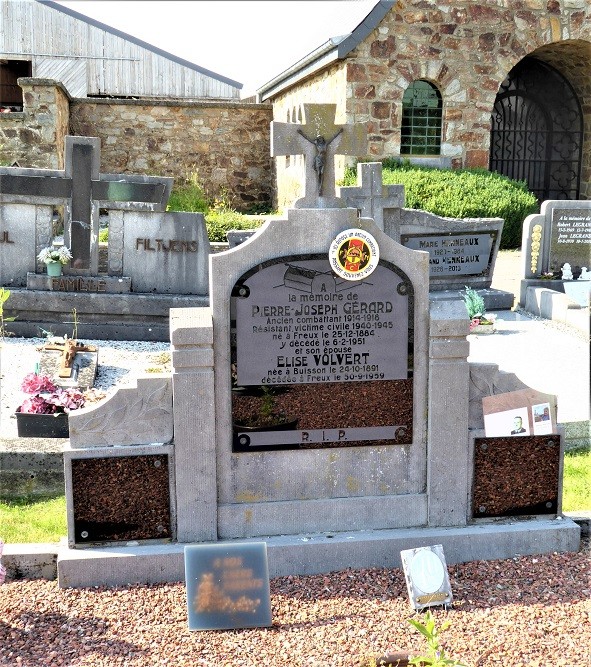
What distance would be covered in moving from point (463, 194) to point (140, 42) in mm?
12343

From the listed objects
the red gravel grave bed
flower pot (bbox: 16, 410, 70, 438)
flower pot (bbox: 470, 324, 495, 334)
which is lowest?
the red gravel grave bed

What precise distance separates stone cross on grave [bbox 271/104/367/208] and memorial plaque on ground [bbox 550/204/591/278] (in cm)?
723

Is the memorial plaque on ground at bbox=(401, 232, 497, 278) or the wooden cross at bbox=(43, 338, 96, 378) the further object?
the memorial plaque on ground at bbox=(401, 232, 497, 278)

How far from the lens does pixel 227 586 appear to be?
3.71 m

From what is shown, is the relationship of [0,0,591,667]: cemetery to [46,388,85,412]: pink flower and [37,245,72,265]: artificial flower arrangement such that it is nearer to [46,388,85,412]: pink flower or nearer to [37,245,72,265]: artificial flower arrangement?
[46,388,85,412]: pink flower

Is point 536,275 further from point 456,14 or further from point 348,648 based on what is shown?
point 348,648

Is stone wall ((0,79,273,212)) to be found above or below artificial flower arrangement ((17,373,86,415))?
above

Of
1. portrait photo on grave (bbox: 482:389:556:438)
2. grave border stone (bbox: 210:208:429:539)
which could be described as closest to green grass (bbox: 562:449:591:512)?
portrait photo on grave (bbox: 482:389:556:438)

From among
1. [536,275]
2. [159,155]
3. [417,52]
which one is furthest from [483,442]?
[159,155]

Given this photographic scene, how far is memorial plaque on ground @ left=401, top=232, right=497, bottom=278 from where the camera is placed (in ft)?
36.3

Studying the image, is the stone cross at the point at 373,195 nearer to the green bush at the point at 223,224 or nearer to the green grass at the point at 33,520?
the green bush at the point at 223,224

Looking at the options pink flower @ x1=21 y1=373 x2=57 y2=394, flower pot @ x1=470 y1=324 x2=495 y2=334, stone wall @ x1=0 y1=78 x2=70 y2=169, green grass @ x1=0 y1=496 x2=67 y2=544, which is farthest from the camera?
stone wall @ x1=0 y1=78 x2=70 y2=169

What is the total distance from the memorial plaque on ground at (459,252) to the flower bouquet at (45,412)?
6101 mm

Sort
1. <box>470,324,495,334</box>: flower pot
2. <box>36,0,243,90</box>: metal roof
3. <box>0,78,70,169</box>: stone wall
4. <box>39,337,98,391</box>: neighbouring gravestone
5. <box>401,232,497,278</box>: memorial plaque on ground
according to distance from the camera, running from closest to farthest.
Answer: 1. <box>39,337,98,391</box>: neighbouring gravestone
2. <box>470,324,495,334</box>: flower pot
3. <box>401,232,497,278</box>: memorial plaque on ground
4. <box>0,78,70,169</box>: stone wall
5. <box>36,0,243,90</box>: metal roof
